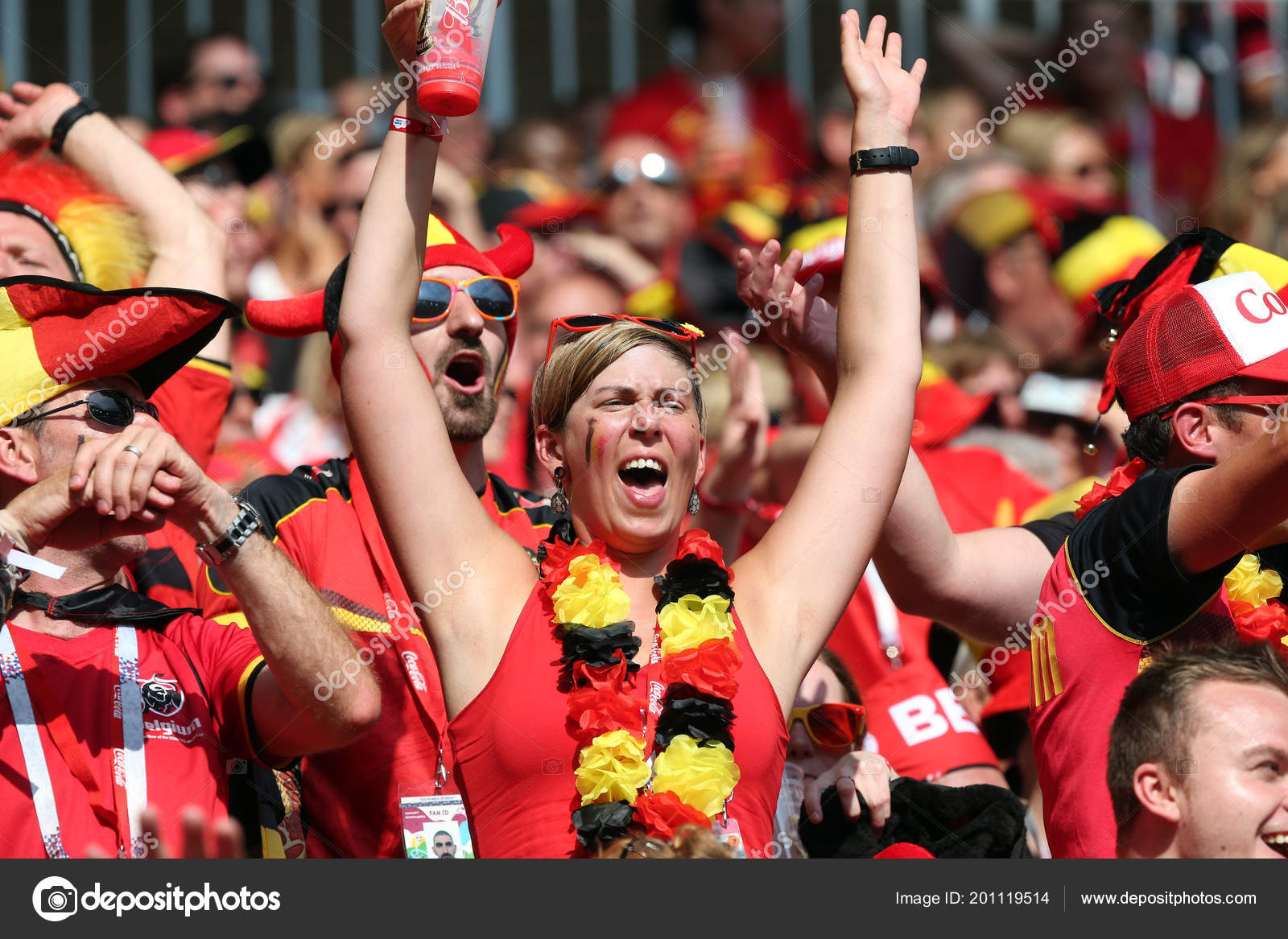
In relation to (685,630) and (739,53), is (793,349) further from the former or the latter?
(739,53)

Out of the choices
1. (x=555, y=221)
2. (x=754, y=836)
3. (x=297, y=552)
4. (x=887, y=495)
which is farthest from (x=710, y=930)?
(x=555, y=221)

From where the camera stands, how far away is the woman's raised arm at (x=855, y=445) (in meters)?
2.67

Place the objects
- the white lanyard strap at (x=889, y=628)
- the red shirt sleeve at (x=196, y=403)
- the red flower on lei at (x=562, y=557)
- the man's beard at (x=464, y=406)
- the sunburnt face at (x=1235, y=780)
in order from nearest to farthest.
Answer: the sunburnt face at (x=1235, y=780) < the red flower on lei at (x=562, y=557) < the man's beard at (x=464, y=406) < the red shirt sleeve at (x=196, y=403) < the white lanyard strap at (x=889, y=628)

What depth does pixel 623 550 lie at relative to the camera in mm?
2789

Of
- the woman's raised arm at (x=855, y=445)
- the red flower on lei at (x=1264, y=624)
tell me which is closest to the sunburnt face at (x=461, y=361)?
the woman's raised arm at (x=855, y=445)

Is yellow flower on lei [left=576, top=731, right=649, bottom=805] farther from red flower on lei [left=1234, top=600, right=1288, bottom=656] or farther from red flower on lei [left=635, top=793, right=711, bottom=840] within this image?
red flower on lei [left=1234, top=600, right=1288, bottom=656]

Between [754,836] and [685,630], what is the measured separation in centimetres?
36

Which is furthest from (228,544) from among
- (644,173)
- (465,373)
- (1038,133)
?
(1038,133)

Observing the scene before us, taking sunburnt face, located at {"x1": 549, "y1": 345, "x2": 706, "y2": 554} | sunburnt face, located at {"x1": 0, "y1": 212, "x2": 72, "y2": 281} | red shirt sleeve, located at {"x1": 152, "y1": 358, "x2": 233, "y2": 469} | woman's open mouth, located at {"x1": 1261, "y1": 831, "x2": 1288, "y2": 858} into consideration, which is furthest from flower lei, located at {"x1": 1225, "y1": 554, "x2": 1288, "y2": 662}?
sunburnt face, located at {"x1": 0, "y1": 212, "x2": 72, "y2": 281}

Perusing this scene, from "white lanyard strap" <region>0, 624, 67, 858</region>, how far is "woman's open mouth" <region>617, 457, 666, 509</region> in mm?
1091

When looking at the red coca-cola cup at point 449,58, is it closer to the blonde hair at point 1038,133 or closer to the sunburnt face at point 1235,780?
the sunburnt face at point 1235,780

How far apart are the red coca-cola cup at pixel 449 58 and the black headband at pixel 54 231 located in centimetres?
159

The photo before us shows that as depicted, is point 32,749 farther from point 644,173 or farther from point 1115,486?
point 644,173

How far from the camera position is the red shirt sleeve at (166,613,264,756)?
2805 mm
